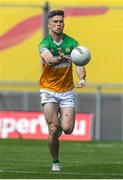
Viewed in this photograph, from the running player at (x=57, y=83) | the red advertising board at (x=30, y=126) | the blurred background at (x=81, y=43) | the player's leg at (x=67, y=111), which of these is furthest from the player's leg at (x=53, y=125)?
the blurred background at (x=81, y=43)

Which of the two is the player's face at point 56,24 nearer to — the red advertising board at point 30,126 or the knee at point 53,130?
the knee at point 53,130

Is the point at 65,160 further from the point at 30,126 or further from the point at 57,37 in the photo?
the point at 30,126

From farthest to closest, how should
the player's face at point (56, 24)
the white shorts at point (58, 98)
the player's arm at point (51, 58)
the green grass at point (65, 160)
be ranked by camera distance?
the white shorts at point (58, 98) < the player's face at point (56, 24) < the player's arm at point (51, 58) < the green grass at point (65, 160)

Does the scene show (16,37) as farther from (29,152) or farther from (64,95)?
(64,95)

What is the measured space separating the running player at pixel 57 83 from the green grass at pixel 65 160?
2.08ft

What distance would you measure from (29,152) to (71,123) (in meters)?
5.54

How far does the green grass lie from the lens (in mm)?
12000

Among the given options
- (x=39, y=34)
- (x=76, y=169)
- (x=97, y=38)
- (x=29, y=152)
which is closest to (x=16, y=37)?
(x=39, y=34)

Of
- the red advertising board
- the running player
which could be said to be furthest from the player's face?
the red advertising board

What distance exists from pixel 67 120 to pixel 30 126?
10.4 m

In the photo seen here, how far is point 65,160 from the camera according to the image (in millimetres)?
16094

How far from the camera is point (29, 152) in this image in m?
18.1

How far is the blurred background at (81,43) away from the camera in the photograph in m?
26.3

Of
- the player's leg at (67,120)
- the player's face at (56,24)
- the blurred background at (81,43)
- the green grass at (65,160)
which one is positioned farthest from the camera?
the blurred background at (81,43)
